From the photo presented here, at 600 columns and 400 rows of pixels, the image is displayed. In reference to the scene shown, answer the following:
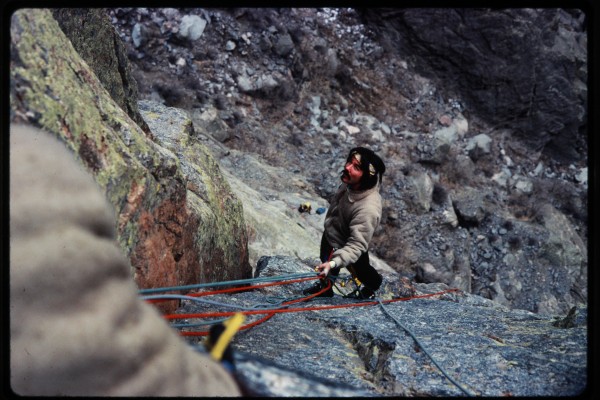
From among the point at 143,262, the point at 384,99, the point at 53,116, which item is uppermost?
the point at 384,99

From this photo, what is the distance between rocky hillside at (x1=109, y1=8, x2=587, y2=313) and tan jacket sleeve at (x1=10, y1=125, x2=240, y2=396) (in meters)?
6.92

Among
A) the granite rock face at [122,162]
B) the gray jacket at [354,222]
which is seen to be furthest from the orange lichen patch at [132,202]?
the gray jacket at [354,222]

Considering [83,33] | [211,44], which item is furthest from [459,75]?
[83,33]

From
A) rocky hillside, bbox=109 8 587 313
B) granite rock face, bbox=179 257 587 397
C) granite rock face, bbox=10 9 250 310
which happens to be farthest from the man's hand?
rocky hillside, bbox=109 8 587 313

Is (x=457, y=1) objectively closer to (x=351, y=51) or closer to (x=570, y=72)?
(x=351, y=51)

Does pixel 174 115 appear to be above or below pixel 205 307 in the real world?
above

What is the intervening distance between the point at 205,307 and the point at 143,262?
82 cm

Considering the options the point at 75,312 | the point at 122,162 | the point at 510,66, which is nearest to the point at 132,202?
the point at 122,162

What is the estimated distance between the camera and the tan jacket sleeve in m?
1.07

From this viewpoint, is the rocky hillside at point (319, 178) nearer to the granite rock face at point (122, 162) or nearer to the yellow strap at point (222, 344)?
the granite rock face at point (122, 162)

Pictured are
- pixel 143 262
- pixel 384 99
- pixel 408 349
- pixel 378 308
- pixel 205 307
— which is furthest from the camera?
pixel 384 99

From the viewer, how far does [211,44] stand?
1439 centimetres

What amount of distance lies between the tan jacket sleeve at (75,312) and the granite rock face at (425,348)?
3.36 feet

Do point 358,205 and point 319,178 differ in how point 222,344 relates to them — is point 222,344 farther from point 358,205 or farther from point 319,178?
point 319,178
